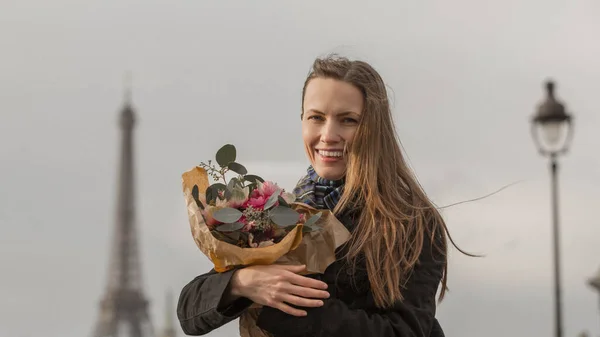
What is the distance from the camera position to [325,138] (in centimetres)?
473

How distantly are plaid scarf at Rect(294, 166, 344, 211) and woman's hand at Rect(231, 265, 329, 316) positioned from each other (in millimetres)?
443

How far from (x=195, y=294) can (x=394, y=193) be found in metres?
0.84

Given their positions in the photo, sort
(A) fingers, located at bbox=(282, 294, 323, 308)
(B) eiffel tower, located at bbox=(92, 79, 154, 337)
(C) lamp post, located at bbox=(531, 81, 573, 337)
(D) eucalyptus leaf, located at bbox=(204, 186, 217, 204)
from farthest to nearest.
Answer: (B) eiffel tower, located at bbox=(92, 79, 154, 337) < (C) lamp post, located at bbox=(531, 81, 573, 337) < (D) eucalyptus leaf, located at bbox=(204, 186, 217, 204) < (A) fingers, located at bbox=(282, 294, 323, 308)

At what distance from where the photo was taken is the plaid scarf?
475 centimetres

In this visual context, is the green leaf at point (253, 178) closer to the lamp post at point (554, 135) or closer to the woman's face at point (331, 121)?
the woman's face at point (331, 121)

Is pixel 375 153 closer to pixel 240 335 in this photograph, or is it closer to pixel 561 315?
pixel 240 335

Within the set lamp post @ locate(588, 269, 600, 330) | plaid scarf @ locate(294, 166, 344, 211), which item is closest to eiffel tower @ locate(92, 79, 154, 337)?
lamp post @ locate(588, 269, 600, 330)

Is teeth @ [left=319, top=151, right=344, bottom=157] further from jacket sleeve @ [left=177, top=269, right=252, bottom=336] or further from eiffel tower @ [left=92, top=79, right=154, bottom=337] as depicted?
eiffel tower @ [left=92, top=79, right=154, bottom=337]

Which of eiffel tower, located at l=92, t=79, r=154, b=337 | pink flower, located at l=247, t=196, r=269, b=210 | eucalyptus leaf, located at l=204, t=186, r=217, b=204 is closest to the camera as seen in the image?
pink flower, located at l=247, t=196, r=269, b=210

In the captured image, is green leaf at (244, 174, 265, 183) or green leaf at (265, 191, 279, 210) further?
green leaf at (244, 174, 265, 183)

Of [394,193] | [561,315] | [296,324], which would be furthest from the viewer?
[561,315]

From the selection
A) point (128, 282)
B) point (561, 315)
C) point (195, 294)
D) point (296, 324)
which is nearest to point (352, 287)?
point (296, 324)

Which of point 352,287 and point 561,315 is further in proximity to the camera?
point 561,315

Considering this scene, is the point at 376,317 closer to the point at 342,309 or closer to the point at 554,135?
the point at 342,309
